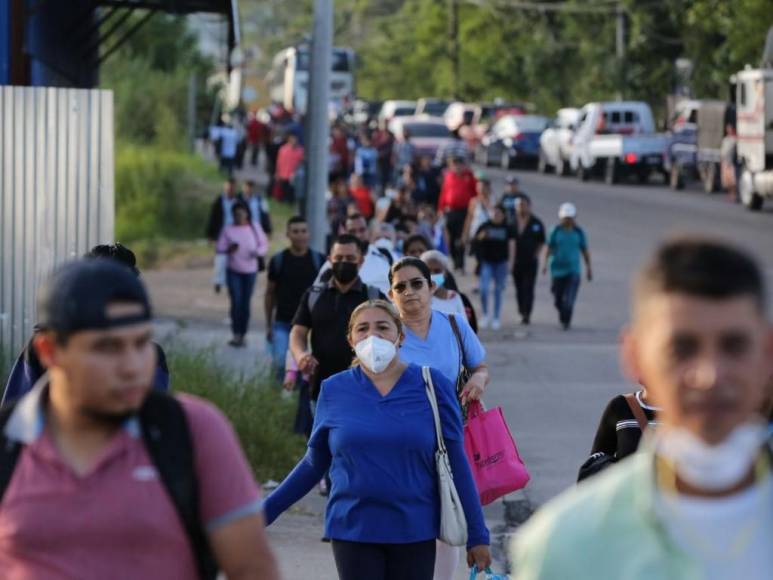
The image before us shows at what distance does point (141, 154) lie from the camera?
3453 centimetres

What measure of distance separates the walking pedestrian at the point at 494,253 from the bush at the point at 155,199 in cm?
1027

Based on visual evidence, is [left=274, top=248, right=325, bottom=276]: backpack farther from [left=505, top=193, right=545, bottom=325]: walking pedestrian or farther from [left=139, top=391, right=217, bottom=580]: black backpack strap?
[left=139, top=391, right=217, bottom=580]: black backpack strap

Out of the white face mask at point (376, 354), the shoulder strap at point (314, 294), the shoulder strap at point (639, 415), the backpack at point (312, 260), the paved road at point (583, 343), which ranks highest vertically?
the white face mask at point (376, 354)

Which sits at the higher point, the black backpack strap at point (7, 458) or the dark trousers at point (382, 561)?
the black backpack strap at point (7, 458)

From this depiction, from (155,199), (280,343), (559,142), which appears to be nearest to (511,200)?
(280,343)

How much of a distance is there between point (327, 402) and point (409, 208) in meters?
16.2

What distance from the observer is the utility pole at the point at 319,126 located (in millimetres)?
19500

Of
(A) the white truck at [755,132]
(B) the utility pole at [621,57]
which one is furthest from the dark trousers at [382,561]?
(B) the utility pole at [621,57]

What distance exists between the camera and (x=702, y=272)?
9.33 ft

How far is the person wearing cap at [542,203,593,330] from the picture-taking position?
20891mm

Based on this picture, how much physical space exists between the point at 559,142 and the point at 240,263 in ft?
109

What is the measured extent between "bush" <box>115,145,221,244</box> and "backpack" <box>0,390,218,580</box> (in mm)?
26991

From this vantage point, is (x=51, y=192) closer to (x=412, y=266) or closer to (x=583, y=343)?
(x=412, y=266)

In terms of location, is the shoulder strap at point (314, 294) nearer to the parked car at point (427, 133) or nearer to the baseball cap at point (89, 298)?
the baseball cap at point (89, 298)
